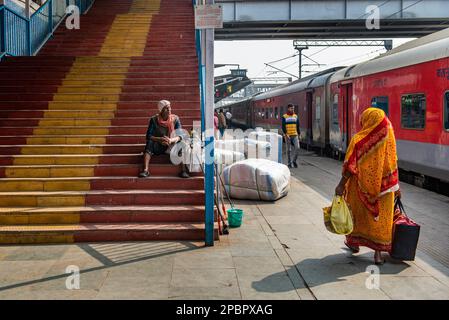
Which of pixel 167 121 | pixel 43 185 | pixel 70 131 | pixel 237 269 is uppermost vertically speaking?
pixel 167 121

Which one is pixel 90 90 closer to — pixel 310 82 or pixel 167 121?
pixel 167 121

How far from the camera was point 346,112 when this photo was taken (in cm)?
1548

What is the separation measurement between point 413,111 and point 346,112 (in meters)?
4.95

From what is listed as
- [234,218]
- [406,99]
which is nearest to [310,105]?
[406,99]

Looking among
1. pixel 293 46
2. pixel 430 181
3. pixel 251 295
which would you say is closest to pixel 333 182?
pixel 430 181

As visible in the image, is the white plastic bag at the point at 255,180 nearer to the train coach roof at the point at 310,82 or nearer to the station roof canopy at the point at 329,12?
the train coach roof at the point at 310,82

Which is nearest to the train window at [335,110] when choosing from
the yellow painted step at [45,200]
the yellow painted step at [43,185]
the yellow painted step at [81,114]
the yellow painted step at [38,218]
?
the yellow painted step at [81,114]

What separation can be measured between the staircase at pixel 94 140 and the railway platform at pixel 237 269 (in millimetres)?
482

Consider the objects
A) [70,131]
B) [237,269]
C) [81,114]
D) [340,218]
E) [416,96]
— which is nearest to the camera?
[237,269]

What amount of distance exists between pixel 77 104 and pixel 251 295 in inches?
268

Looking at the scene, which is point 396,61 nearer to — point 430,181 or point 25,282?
point 430,181

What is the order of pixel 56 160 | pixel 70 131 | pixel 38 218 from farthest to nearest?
pixel 70 131
pixel 56 160
pixel 38 218

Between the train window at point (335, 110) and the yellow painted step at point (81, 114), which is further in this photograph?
the train window at point (335, 110)

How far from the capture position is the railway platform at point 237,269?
469cm
